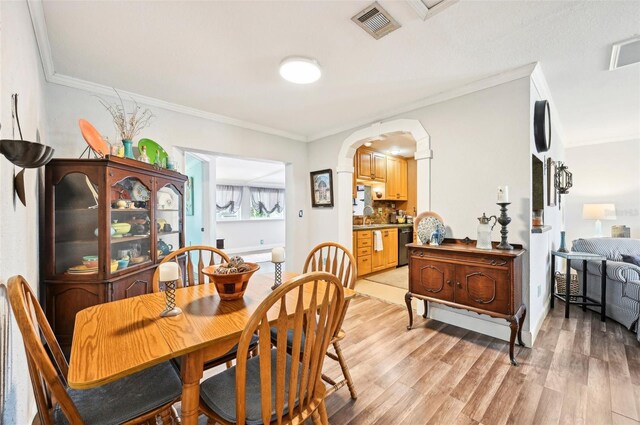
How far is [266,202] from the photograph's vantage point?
30.9 feet

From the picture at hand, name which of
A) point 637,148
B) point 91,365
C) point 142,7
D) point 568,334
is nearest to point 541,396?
point 568,334

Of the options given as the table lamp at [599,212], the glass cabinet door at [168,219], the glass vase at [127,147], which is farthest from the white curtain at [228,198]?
the table lamp at [599,212]

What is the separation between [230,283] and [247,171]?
19.6 feet

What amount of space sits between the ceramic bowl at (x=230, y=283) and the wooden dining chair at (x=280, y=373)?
0.93ft

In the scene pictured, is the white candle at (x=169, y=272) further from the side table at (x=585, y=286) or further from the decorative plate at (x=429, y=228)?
the side table at (x=585, y=286)

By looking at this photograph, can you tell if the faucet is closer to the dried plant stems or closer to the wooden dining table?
the dried plant stems

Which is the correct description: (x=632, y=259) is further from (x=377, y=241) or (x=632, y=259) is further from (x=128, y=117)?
(x=128, y=117)

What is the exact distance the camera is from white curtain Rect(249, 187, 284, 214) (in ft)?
29.9

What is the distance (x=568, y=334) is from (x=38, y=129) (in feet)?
15.1

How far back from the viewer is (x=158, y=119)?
2.92 m

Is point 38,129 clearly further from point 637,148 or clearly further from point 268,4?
point 637,148

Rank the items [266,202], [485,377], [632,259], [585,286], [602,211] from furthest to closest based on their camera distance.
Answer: [266,202] → [602,211] → [585,286] → [632,259] → [485,377]

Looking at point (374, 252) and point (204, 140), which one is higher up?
point (204, 140)

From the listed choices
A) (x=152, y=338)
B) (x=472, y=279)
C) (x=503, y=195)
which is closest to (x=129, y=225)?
(x=152, y=338)
